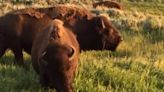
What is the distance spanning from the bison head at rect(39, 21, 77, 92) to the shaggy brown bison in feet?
9.92

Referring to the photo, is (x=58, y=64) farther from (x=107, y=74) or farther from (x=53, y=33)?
(x=107, y=74)

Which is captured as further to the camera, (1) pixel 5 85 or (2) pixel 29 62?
(2) pixel 29 62

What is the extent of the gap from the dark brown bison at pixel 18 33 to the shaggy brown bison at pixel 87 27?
524 millimetres

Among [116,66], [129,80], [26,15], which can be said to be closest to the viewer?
[129,80]

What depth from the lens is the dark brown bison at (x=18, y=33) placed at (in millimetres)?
11133

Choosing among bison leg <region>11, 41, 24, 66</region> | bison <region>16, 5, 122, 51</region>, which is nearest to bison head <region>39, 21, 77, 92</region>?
bison leg <region>11, 41, 24, 66</region>

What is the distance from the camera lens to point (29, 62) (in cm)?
1103

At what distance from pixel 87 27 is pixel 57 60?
389cm

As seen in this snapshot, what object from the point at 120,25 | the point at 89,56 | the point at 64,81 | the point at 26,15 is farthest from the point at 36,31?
the point at 120,25

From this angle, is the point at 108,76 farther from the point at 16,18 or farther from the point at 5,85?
the point at 16,18

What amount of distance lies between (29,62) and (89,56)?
146 centimetres

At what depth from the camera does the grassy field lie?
30.2 feet

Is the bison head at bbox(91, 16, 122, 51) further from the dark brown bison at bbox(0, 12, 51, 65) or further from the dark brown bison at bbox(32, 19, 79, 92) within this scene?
the dark brown bison at bbox(32, 19, 79, 92)

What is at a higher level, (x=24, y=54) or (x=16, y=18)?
(x=16, y=18)
